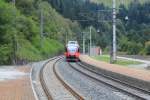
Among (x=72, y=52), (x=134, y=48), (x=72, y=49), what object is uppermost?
(x=72, y=49)

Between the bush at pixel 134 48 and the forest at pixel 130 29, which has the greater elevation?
the forest at pixel 130 29

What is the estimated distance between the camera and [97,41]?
18300cm

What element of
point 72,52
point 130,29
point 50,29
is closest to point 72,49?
point 72,52

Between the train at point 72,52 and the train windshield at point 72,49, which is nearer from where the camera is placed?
the train at point 72,52

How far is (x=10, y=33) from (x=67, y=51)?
738 inches

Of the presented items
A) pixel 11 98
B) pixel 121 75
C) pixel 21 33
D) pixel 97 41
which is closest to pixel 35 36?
pixel 21 33

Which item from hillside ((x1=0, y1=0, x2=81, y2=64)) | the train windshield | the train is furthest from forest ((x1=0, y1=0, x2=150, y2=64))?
the train windshield

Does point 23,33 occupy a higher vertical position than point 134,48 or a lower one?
higher

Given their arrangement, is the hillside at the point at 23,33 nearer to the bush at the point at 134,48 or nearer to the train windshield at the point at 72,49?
the train windshield at the point at 72,49

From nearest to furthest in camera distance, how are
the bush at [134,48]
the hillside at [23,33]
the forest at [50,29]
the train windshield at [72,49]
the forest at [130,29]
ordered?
1. the hillside at [23,33]
2. the forest at [50,29]
3. the train windshield at [72,49]
4. the bush at [134,48]
5. the forest at [130,29]

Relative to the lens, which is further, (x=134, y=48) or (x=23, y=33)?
(x=134, y=48)

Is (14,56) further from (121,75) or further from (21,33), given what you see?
(121,75)

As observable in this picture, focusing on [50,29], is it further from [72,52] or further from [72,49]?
[72,52]

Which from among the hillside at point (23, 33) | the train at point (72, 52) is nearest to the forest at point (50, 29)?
the hillside at point (23, 33)
